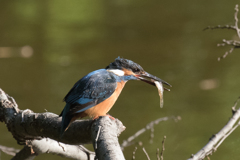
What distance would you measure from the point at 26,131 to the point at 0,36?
5218 mm

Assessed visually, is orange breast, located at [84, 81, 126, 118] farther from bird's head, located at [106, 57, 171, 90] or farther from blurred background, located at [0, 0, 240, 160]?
blurred background, located at [0, 0, 240, 160]

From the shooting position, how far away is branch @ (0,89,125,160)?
1.47m

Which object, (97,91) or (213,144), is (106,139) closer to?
(97,91)

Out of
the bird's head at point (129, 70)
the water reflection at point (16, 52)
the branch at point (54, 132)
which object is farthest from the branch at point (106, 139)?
the water reflection at point (16, 52)

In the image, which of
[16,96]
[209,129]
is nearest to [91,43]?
[16,96]

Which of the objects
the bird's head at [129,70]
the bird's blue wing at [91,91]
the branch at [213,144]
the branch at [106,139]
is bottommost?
the branch at [213,144]

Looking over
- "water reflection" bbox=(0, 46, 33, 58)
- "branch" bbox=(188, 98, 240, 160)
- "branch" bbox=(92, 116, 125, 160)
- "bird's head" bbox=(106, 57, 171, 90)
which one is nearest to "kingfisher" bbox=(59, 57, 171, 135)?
"bird's head" bbox=(106, 57, 171, 90)

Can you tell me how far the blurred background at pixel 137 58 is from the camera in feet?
12.9

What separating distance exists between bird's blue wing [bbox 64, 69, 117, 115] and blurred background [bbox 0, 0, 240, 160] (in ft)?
5.28

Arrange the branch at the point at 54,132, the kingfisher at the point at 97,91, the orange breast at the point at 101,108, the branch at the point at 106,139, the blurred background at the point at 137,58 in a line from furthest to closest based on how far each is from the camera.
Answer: the blurred background at the point at 137,58 → the orange breast at the point at 101,108 → the kingfisher at the point at 97,91 → the branch at the point at 54,132 → the branch at the point at 106,139

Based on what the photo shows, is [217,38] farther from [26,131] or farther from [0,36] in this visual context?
[26,131]

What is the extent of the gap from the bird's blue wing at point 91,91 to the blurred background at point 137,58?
1609mm

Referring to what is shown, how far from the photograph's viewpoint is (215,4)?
8242 millimetres

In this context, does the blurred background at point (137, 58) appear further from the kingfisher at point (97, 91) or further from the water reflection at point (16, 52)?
the kingfisher at point (97, 91)
